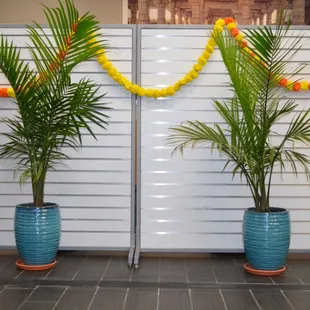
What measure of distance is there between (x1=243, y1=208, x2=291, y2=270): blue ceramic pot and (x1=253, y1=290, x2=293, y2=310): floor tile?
1.27ft

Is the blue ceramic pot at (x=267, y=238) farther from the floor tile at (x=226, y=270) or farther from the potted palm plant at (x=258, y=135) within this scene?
the floor tile at (x=226, y=270)

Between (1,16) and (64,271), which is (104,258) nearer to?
(64,271)

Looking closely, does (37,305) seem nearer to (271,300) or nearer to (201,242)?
(271,300)

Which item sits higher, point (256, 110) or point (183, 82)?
point (183, 82)

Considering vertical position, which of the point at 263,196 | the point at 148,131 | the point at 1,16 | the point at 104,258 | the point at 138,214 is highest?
the point at 1,16

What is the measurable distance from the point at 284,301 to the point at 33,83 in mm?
2188

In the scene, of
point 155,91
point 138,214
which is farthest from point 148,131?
point 138,214

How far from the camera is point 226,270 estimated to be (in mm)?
3703

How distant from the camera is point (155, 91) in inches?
158

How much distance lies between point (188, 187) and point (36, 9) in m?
4.45

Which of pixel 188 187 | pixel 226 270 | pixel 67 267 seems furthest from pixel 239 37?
pixel 67 267

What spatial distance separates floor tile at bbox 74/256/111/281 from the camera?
3.50 m

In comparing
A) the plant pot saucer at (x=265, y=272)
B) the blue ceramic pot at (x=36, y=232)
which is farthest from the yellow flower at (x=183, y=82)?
the plant pot saucer at (x=265, y=272)

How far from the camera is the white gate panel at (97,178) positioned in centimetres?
412
